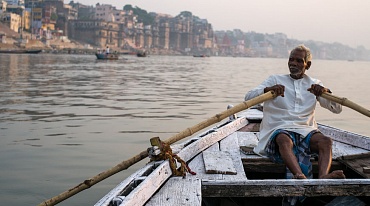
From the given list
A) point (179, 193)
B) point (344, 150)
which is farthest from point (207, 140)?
point (179, 193)

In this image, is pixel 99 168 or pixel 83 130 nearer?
pixel 99 168

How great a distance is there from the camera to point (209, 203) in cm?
310

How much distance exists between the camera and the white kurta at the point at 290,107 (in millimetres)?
3594

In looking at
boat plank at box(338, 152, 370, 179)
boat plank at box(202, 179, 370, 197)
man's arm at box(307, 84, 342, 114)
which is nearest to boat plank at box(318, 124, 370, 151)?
boat plank at box(338, 152, 370, 179)

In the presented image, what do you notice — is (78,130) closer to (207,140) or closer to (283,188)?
(207,140)

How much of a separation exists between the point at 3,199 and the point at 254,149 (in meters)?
2.22

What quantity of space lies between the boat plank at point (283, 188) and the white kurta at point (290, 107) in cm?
82

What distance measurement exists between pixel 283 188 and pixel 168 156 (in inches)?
28.7

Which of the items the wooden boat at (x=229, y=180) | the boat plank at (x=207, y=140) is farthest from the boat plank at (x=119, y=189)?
the boat plank at (x=207, y=140)

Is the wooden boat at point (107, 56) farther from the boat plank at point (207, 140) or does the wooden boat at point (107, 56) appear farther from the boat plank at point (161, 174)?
the boat plank at point (161, 174)

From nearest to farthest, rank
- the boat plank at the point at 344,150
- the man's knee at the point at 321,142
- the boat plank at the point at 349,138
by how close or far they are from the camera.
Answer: the man's knee at the point at 321,142 < the boat plank at the point at 344,150 < the boat plank at the point at 349,138

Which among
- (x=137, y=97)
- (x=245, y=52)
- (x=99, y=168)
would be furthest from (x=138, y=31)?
(x=99, y=168)

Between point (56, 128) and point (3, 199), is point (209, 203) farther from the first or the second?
point (56, 128)

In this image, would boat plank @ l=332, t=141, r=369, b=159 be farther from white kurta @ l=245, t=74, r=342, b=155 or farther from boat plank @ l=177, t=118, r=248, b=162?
boat plank @ l=177, t=118, r=248, b=162
